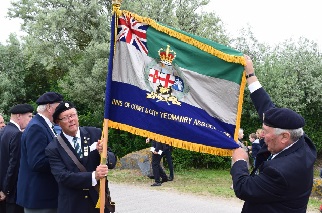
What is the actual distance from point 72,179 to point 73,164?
22 centimetres

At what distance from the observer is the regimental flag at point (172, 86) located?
4.32 meters

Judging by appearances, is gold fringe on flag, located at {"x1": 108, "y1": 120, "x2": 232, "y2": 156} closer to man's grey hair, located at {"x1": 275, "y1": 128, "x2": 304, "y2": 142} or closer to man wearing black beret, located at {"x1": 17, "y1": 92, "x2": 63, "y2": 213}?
man wearing black beret, located at {"x1": 17, "y1": 92, "x2": 63, "y2": 213}

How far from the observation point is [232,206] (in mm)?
9727

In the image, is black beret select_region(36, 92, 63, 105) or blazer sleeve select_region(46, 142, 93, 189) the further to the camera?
black beret select_region(36, 92, 63, 105)

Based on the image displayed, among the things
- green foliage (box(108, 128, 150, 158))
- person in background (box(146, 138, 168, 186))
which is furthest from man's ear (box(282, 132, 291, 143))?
green foliage (box(108, 128, 150, 158))

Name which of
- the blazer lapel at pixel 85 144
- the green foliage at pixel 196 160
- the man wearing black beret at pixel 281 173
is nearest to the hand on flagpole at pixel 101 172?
the blazer lapel at pixel 85 144

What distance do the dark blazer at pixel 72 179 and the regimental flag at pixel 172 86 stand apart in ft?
1.69

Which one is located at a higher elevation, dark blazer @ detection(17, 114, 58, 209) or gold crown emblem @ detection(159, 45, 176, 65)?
gold crown emblem @ detection(159, 45, 176, 65)

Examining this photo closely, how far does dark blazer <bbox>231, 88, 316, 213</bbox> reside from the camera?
3.13 meters

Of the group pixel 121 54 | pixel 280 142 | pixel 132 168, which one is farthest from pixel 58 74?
pixel 280 142

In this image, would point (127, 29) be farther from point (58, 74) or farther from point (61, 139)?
point (58, 74)

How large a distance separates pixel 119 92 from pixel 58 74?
20912mm

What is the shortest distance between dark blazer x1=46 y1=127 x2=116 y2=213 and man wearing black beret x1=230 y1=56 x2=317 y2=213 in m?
1.50

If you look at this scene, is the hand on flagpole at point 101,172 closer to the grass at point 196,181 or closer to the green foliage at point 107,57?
the grass at point 196,181
